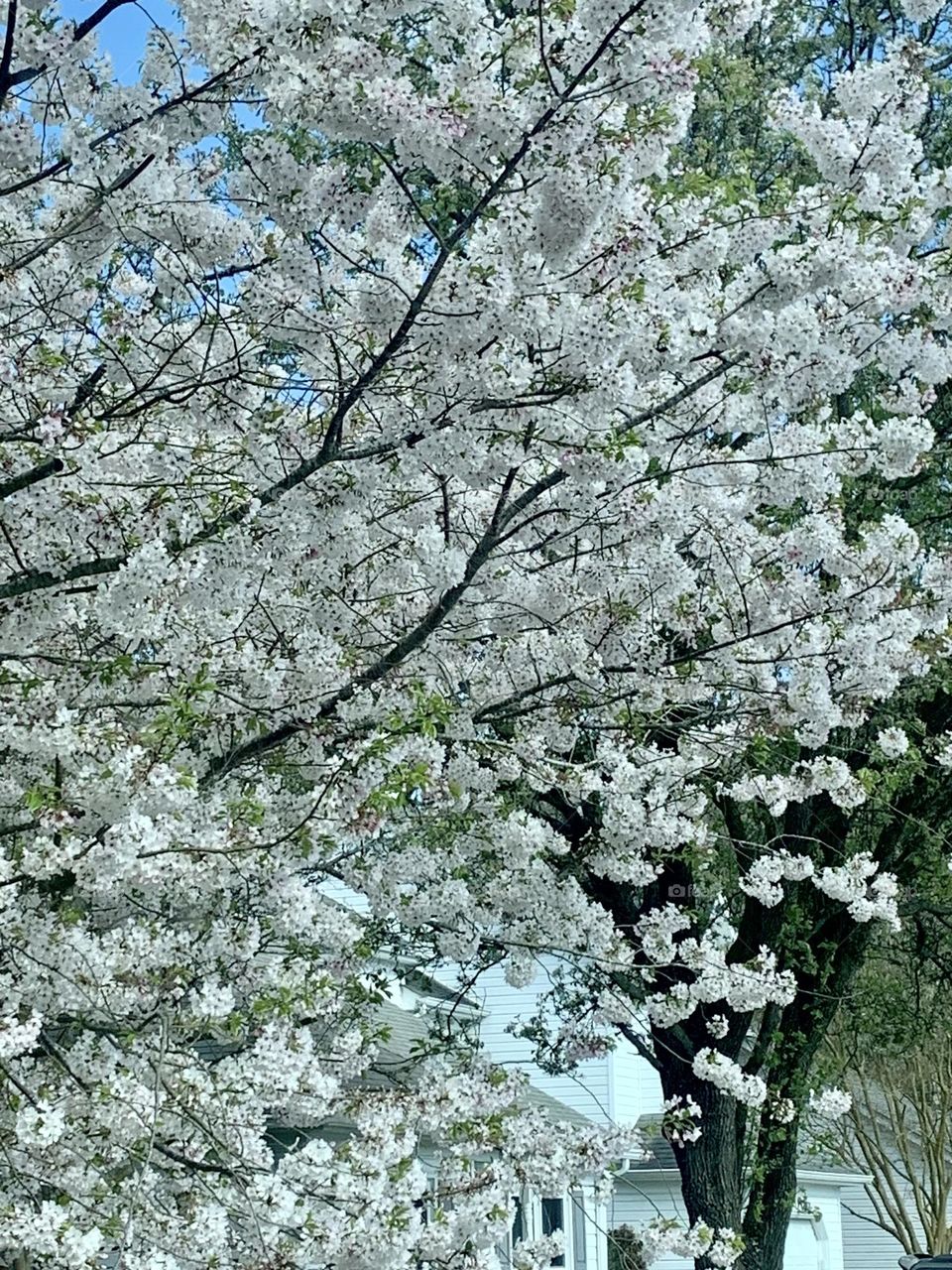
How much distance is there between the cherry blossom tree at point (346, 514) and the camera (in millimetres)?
4621

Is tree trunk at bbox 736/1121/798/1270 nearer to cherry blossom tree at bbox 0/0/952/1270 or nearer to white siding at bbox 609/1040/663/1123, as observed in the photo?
cherry blossom tree at bbox 0/0/952/1270

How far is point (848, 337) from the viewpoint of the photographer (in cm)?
608

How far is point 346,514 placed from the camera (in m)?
5.49

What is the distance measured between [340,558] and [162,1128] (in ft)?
7.21

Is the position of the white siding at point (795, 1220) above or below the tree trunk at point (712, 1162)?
above

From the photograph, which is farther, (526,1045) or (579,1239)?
(526,1045)

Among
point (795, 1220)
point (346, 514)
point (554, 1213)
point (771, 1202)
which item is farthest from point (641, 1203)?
point (346, 514)

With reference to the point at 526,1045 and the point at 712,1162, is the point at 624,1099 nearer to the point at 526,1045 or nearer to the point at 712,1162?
the point at 526,1045

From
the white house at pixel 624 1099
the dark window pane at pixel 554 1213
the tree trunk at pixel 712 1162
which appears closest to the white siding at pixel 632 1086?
the white house at pixel 624 1099

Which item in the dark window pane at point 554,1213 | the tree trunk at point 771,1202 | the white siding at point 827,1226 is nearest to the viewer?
the tree trunk at point 771,1202

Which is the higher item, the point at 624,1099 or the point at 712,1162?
the point at 624,1099

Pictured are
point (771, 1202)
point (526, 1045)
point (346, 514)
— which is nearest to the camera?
point (346, 514)

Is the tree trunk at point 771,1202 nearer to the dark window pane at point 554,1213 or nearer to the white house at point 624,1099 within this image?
the dark window pane at point 554,1213

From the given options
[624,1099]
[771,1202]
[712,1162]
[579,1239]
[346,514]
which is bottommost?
[771,1202]
